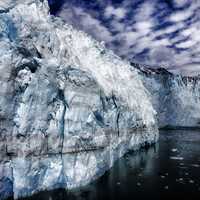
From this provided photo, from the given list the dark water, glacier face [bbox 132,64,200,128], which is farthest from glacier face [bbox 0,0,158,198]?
glacier face [bbox 132,64,200,128]

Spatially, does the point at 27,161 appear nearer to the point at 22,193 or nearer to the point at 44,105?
the point at 22,193

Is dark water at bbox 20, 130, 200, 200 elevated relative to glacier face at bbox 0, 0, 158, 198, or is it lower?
lower

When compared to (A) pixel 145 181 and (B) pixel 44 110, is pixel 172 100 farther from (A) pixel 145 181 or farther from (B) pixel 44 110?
(B) pixel 44 110

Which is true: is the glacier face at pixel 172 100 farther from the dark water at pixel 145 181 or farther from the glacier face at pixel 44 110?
the glacier face at pixel 44 110

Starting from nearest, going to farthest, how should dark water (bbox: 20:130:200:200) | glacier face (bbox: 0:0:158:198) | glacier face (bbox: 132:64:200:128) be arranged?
1. glacier face (bbox: 0:0:158:198)
2. dark water (bbox: 20:130:200:200)
3. glacier face (bbox: 132:64:200:128)

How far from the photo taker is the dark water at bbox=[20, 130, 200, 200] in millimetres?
12570

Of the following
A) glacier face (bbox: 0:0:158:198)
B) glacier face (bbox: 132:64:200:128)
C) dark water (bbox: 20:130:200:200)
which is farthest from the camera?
glacier face (bbox: 132:64:200:128)

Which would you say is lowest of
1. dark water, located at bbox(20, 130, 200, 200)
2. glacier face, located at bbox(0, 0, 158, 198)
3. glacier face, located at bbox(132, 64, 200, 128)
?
dark water, located at bbox(20, 130, 200, 200)

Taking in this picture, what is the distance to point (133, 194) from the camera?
13.0 m

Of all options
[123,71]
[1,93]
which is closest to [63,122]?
[1,93]

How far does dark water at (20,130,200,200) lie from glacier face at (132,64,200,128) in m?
34.5

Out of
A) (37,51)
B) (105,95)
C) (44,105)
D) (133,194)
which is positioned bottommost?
(133,194)

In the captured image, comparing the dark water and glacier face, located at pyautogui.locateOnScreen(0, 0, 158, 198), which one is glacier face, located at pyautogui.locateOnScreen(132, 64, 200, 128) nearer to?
the dark water

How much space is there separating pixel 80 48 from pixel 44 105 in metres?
8.39
